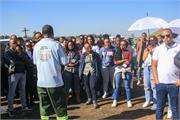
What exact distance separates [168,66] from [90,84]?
12.4ft

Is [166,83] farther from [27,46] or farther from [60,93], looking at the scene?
[27,46]

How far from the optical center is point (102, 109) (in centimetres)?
1021

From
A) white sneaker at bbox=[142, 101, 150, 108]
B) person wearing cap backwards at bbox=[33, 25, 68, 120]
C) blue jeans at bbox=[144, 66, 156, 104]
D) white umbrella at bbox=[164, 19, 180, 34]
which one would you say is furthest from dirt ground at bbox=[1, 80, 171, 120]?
white umbrella at bbox=[164, 19, 180, 34]

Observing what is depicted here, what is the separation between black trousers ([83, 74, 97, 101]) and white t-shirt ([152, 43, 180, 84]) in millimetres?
3560

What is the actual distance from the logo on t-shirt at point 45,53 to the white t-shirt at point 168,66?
214cm

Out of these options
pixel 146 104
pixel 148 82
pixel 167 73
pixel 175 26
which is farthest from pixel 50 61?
pixel 175 26

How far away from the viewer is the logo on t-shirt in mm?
7465

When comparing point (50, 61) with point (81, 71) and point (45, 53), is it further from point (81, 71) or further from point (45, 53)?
point (81, 71)

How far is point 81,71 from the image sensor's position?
416 inches

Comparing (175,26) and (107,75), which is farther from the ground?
(175,26)

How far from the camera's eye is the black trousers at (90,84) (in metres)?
10.5

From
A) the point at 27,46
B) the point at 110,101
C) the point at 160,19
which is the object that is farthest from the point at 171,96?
the point at 160,19

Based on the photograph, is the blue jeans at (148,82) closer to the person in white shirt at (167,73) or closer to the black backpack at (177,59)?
the person in white shirt at (167,73)

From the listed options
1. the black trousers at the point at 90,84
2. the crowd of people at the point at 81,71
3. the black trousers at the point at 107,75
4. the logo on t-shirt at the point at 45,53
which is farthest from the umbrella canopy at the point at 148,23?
the logo on t-shirt at the point at 45,53
